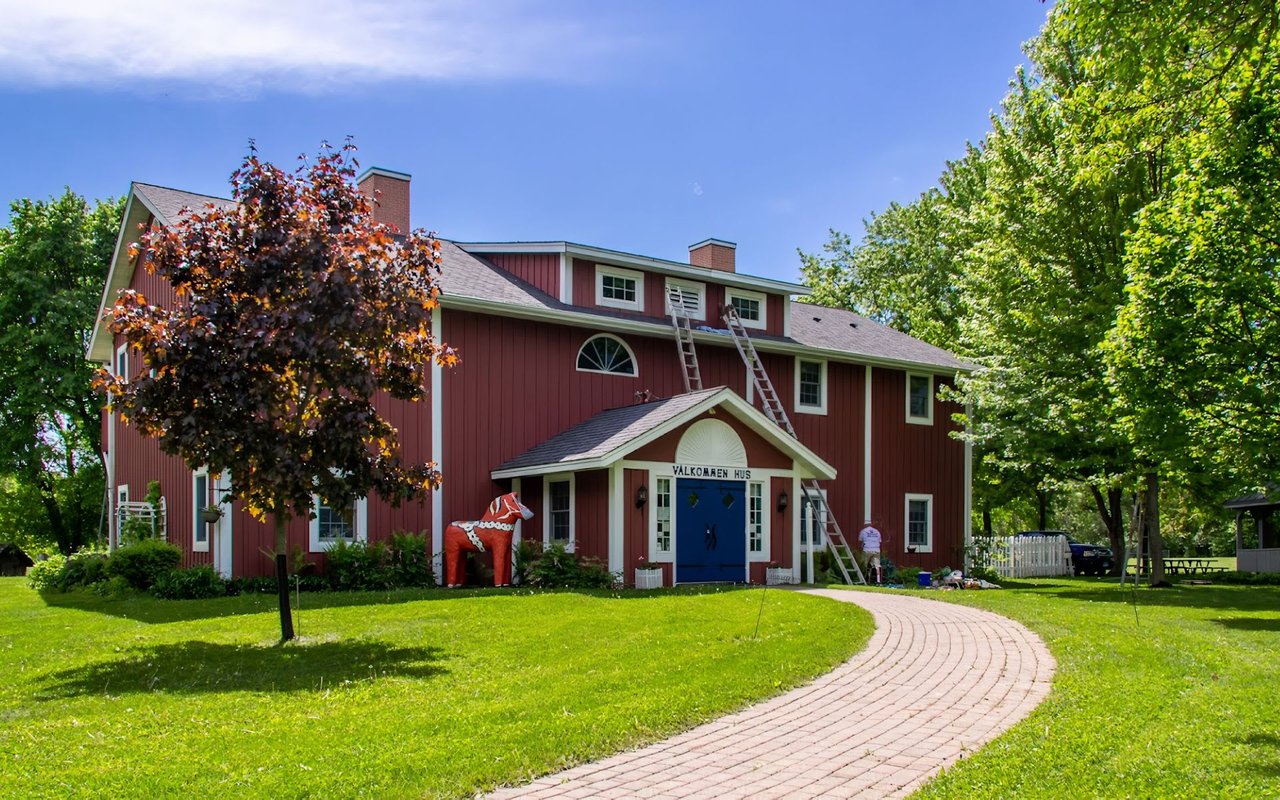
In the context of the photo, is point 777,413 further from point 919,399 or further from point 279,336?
point 279,336

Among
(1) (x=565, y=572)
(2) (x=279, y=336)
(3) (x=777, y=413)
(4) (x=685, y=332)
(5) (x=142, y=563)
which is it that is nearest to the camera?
(2) (x=279, y=336)

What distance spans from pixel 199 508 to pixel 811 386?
13579mm

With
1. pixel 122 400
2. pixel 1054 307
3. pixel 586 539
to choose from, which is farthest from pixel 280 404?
pixel 1054 307

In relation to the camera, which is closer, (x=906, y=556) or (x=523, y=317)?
(x=523, y=317)

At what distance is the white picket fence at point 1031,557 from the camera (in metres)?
28.4

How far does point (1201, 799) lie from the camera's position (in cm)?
598

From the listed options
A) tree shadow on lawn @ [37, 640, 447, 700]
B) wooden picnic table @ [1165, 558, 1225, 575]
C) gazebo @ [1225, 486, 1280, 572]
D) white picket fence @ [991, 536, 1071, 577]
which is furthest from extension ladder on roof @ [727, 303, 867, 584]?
gazebo @ [1225, 486, 1280, 572]

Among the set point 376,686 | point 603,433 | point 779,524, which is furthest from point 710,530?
point 376,686

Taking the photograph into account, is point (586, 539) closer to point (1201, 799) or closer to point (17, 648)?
point (17, 648)

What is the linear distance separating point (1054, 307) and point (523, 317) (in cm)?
1049

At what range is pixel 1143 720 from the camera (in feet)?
25.8

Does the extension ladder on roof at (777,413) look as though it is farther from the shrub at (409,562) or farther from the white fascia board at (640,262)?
the shrub at (409,562)

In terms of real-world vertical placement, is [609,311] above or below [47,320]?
below

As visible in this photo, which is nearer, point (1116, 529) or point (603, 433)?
point (603, 433)
